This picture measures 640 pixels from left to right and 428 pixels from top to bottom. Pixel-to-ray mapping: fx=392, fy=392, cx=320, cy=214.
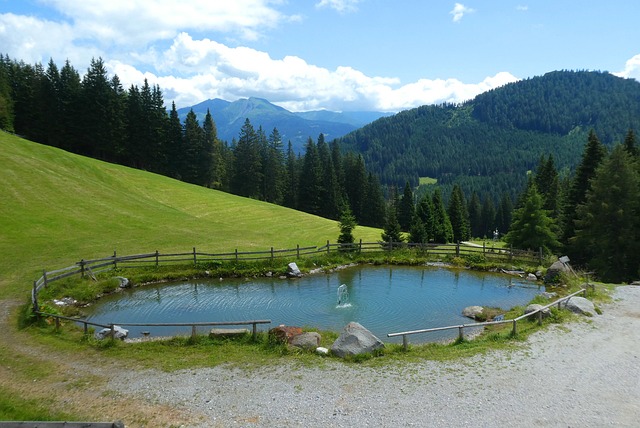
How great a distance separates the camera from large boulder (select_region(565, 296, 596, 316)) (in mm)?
20203

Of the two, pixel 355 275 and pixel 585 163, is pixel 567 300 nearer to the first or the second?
pixel 355 275

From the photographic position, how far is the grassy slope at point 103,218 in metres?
32.6

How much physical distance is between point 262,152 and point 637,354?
3424 inches

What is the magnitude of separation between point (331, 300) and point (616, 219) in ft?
88.5

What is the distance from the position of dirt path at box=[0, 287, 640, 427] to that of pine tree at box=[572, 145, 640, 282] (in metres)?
22.2

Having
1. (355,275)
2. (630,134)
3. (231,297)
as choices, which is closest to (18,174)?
(231,297)

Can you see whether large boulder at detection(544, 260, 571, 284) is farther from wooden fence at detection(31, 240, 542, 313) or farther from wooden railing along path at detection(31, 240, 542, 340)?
wooden railing along path at detection(31, 240, 542, 340)

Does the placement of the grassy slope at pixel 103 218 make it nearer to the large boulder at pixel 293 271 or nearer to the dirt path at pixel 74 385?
the large boulder at pixel 293 271

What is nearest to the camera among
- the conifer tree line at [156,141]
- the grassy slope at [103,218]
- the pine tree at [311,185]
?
the grassy slope at [103,218]

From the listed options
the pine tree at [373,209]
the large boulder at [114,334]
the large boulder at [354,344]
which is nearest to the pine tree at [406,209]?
the pine tree at [373,209]

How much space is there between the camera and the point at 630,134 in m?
43.8

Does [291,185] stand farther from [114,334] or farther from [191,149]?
[114,334]

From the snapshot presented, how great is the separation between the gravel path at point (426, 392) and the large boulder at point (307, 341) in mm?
1291

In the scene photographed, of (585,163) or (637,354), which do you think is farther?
(585,163)
